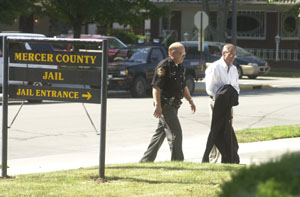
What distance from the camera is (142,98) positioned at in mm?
23766

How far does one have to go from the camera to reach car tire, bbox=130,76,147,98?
23828 millimetres

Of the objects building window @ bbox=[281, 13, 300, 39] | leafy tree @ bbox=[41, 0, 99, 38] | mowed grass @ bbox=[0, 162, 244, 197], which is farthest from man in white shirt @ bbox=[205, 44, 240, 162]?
building window @ bbox=[281, 13, 300, 39]

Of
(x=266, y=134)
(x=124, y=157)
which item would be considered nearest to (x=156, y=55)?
(x=266, y=134)

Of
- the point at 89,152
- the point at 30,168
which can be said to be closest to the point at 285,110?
the point at 89,152

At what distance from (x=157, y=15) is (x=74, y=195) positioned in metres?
24.4

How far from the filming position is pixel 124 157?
1186cm

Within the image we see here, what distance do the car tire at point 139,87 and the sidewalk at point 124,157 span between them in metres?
9.88

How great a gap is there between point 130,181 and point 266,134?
6.86 metres

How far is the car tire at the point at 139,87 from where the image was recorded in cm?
2383

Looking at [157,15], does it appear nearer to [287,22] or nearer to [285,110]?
[285,110]

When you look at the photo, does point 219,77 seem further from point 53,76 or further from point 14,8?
point 14,8

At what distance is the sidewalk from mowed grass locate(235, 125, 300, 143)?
0.27 m

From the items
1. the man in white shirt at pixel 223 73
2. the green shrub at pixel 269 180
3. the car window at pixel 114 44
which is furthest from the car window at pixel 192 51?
the green shrub at pixel 269 180

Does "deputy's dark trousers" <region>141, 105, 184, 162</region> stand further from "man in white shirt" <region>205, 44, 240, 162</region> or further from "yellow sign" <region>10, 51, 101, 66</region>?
"yellow sign" <region>10, 51, 101, 66</region>
